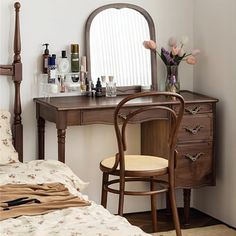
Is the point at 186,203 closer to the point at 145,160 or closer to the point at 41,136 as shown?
the point at 145,160

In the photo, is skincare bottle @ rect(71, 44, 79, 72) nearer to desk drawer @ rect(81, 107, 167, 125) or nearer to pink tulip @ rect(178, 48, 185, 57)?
desk drawer @ rect(81, 107, 167, 125)

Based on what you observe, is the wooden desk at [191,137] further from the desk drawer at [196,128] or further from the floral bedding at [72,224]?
the floral bedding at [72,224]

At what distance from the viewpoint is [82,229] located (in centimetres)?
231

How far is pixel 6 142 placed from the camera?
12.0 ft

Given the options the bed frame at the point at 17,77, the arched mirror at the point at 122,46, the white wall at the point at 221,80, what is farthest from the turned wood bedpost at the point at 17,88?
the white wall at the point at 221,80

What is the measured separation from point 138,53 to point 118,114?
74 cm

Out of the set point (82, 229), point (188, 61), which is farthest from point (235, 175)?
point (82, 229)

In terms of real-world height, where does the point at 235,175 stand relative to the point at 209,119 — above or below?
below

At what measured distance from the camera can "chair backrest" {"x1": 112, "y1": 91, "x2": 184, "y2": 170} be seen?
3.43 meters

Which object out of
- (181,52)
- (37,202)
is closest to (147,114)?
(181,52)

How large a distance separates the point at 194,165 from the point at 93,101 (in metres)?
0.80

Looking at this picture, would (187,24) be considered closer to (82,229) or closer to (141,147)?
(141,147)

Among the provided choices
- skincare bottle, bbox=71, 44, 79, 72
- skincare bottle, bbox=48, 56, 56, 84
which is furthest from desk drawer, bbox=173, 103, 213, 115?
skincare bottle, bbox=48, 56, 56, 84

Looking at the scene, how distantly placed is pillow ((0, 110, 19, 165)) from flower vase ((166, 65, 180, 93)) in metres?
1.12
